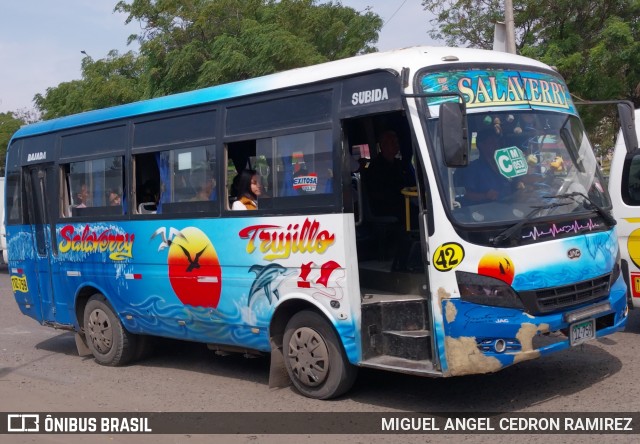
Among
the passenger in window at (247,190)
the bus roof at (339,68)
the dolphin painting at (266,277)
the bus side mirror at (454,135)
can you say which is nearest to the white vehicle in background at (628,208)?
the bus roof at (339,68)

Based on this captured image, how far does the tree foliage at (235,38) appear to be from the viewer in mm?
20188

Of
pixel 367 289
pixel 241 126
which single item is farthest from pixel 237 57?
pixel 367 289

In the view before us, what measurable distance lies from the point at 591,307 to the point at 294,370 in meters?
2.70

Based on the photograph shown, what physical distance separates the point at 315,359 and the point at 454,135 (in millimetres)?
2484

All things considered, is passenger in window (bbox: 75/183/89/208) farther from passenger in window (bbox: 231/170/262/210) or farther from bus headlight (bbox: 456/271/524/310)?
bus headlight (bbox: 456/271/524/310)

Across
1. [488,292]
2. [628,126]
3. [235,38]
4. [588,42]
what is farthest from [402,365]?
[235,38]

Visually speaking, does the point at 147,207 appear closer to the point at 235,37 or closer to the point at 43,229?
the point at 43,229

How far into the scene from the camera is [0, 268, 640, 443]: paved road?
670 centimetres

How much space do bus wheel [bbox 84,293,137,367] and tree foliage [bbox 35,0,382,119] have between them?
11.1 meters

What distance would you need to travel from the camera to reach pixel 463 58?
672 centimetres

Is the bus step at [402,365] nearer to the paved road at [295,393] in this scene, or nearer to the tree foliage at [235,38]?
the paved road at [295,393]

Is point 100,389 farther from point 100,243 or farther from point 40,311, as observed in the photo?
point 40,311

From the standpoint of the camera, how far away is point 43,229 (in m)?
10.6

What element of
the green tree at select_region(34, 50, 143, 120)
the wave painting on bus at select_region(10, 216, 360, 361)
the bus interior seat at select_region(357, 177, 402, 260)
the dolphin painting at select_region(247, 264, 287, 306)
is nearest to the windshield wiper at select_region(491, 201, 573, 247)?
the wave painting on bus at select_region(10, 216, 360, 361)
